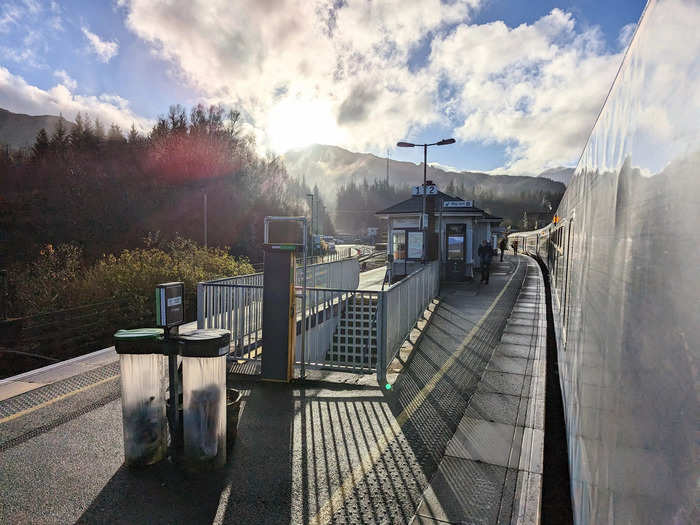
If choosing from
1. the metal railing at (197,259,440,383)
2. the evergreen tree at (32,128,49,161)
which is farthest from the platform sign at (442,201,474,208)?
the evergreen tree at (32,128,49,161)

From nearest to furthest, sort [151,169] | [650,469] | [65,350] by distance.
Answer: [650,469]
[65,350]
[151,169]

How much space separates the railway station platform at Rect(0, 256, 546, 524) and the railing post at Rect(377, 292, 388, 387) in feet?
0.69

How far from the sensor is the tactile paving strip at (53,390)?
5.04 metres

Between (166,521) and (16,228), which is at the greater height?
(16,228)

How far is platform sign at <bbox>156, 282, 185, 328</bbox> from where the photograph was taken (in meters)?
4.07

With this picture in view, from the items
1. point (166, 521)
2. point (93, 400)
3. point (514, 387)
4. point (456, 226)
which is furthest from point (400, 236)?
point (166, 521)

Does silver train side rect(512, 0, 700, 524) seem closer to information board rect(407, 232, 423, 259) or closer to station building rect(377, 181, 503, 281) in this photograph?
station building rect(377, 181, 503, 281)

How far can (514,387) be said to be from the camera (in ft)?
19.7

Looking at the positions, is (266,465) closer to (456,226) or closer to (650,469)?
(650,469)

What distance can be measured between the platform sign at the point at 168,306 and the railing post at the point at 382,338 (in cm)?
313

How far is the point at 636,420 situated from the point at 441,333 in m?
8.56

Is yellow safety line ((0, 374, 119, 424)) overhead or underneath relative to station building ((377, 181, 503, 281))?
underneath

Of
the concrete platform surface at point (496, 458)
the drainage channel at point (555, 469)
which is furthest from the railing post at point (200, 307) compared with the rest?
the drainage channel at point (555, 469)

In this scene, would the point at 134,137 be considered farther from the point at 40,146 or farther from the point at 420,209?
the point at 420,209
